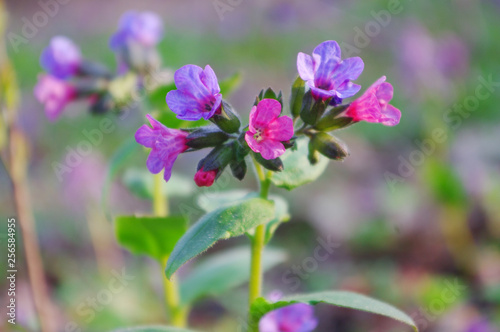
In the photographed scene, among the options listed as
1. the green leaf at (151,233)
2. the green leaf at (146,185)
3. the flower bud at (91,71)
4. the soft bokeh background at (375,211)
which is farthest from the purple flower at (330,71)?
the soft bokeh background at (375,211)

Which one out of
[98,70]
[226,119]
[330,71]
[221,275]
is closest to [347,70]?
[330,71]

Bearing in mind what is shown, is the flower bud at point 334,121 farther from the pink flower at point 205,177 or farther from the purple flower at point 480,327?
the purple flower at point 480,327

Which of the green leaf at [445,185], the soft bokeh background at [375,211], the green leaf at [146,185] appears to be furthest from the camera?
Result: the green leaf at [445,185]

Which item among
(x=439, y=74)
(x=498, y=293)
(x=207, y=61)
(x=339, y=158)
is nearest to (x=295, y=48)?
(x=207, y=61)

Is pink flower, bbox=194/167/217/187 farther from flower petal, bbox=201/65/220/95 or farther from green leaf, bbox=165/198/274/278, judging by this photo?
flower petal, bbox=201/65/220/95

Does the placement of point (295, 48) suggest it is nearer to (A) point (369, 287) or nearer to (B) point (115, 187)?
(B) point (115, 187)
